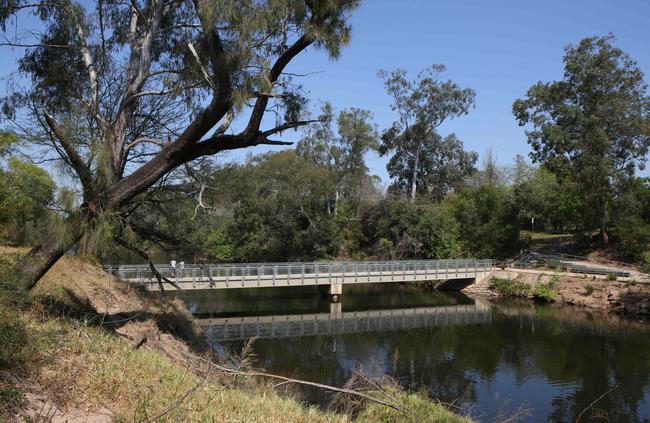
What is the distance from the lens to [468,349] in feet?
68.3

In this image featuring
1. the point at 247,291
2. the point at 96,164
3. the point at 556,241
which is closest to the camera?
the point at 96,164

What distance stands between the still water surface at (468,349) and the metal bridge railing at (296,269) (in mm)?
2041

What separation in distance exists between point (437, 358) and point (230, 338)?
8.49 metres

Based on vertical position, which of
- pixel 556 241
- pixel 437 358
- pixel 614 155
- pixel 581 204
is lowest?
pixel 437 358

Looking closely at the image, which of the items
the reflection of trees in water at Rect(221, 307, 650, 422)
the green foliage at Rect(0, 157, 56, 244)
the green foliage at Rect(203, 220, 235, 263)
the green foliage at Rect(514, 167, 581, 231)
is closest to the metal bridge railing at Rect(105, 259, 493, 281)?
the green foliage at Rect(0, 157, 56, 244)

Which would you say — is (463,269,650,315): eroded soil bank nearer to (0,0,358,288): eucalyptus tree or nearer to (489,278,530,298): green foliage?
(489,278,530,298): green foliage

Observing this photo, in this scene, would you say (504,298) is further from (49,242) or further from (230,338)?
(49,242)

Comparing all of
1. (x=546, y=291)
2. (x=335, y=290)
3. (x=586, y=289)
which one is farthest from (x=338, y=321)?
(x=586, y=289)

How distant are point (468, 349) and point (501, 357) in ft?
5.32

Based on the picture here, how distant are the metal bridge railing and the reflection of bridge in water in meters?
2.29

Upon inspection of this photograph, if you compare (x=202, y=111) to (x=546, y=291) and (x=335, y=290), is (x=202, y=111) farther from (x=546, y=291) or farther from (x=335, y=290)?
(x=546, y=291)

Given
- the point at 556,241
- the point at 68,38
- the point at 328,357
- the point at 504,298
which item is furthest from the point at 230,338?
the point at 556,241

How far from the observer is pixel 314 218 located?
43.3 metres

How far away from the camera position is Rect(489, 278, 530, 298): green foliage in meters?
33.8
